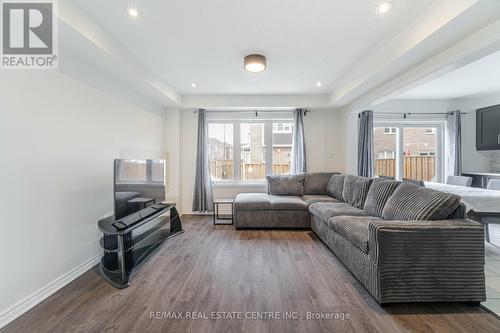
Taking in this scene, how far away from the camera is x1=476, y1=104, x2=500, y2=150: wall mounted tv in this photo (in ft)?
15.4

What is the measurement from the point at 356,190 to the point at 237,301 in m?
2.61

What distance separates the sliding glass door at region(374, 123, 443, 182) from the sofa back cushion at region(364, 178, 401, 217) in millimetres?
2437

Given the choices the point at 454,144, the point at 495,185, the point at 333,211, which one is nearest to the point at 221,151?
the point at 333,211

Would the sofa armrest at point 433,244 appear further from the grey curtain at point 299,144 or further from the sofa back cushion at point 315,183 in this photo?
the grey curtain at point 299,144

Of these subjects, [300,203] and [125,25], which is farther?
[300,203]

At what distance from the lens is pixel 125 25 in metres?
2.30

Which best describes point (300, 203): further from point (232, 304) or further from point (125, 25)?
point (125, 25)

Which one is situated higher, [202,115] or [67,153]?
[202,115]

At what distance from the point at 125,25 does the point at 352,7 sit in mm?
2193

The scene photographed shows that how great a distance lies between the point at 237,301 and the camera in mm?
2010

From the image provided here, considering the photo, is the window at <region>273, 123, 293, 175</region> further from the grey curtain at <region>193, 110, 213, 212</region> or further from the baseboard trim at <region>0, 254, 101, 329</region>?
the baseboard trim at <region>0, 254, 101, 329</region>

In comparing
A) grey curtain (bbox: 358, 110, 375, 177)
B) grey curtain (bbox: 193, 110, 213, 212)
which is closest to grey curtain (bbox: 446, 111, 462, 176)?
grey curtain (bbox: 358, 110, 375, 177)

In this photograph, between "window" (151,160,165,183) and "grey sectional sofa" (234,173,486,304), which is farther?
"window" (151,160,165,183)

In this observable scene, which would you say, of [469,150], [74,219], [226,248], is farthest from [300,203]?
[469,150]
